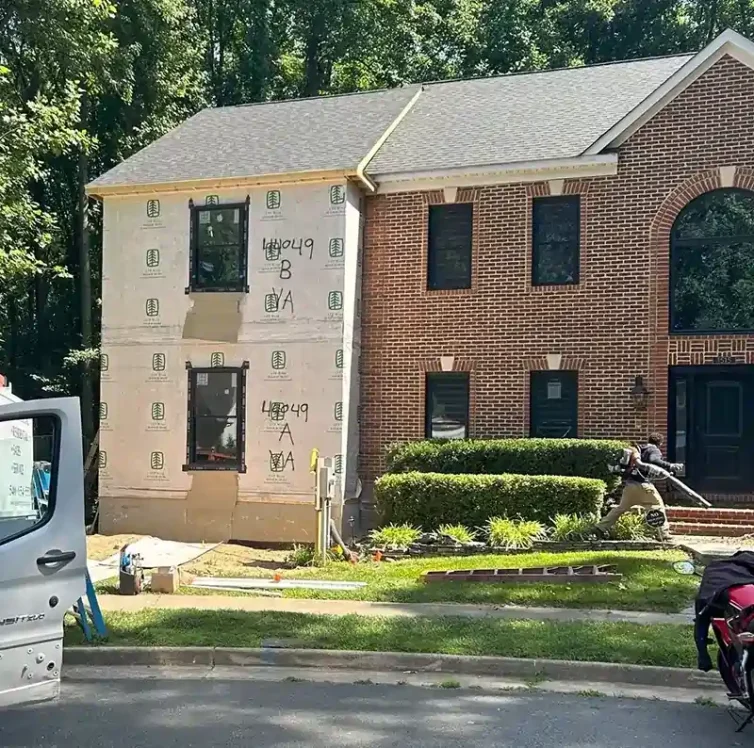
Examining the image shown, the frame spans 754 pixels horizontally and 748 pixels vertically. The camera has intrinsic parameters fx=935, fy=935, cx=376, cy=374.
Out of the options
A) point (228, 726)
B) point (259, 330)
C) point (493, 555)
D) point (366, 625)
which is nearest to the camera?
point (228, 726)

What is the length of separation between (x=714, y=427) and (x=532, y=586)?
255 inches

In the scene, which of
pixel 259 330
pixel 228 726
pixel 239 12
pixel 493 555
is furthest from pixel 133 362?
pixel 239 12

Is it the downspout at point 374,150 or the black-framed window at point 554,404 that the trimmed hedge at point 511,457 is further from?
the downspout at point 374,150

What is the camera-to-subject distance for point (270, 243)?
16.4 metres

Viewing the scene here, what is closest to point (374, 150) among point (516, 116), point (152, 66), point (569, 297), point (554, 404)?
point (516, 116)

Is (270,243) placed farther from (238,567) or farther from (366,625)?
(366,625)

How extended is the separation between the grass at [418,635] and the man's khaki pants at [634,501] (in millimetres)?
4556

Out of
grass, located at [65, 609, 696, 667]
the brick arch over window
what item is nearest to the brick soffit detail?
the brick arch over window

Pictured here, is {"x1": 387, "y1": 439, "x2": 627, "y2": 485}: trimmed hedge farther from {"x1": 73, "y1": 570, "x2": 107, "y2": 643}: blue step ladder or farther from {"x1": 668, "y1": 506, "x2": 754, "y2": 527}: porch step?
{"x1": 73, "y1": 570, "x2": 107, "y2": 643}: blue step ladder

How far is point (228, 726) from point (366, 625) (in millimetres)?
2551

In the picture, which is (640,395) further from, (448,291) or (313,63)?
(313,63)

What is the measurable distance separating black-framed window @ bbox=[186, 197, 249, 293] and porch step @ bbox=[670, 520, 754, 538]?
8229 millimetres

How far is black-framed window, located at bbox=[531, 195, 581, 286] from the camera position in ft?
51.8

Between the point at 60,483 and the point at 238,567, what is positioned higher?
the point at 60,483
